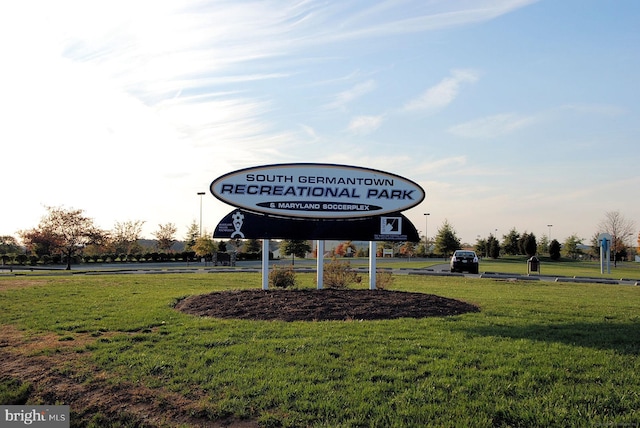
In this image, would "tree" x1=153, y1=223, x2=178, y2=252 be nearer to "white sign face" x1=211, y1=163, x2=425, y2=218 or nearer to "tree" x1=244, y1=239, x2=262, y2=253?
"tree" x1=244, y1=239, x2=262, y2=253

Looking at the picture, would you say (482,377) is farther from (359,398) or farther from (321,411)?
(321,411)

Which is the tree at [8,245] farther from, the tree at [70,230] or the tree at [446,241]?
the tree at [446,241]

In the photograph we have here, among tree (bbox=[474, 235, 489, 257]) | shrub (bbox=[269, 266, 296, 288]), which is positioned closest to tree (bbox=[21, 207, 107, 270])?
shrub (bbox=[269, 266, 296, 288])

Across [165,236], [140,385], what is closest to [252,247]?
[165,236]

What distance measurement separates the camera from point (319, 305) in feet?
36.5

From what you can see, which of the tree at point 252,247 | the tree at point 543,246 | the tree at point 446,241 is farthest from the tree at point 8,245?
the tree at point 543,246

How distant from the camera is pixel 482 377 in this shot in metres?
5.71

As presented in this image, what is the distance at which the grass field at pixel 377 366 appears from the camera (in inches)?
189

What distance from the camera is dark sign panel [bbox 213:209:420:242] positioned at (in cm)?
1427

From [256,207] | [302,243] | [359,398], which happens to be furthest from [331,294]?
[302,243]

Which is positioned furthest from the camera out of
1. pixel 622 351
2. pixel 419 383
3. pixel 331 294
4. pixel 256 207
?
pixel 256 207

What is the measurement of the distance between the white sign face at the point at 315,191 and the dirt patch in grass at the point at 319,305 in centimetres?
A: 258

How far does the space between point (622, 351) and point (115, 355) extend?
24.8 ft

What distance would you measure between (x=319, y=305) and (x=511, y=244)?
78.0 m
